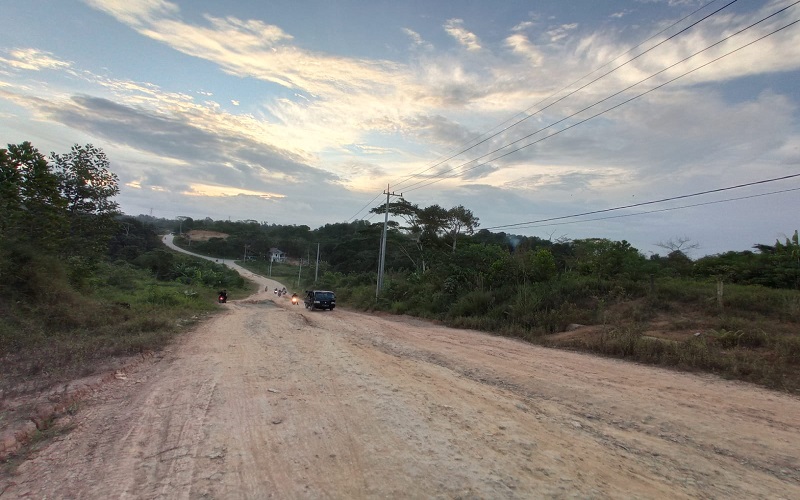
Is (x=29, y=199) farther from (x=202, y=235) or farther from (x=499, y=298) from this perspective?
(x=202, y=235)

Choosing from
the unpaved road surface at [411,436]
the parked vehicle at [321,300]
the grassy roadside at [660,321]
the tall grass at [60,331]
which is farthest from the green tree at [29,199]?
the parked vehicle at [321,300]

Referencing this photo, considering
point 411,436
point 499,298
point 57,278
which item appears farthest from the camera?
point 499,298

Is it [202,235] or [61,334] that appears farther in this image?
[202,235]

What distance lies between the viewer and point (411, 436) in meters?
4.86

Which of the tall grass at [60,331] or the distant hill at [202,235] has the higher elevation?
the distant hill at [202,235]

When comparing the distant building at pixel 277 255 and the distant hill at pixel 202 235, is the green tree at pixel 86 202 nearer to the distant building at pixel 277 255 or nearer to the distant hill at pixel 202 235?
the distant building at pixel 277 255

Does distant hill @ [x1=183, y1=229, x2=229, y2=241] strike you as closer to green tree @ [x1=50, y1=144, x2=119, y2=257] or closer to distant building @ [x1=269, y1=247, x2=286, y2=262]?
distant building @ [x1=269, y1=247, x2=286, y2=262]

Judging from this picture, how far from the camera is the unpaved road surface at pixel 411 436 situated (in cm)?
381

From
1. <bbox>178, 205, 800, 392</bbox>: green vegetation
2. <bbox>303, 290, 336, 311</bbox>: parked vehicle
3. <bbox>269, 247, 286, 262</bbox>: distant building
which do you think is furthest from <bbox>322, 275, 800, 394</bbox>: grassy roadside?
<bbox>269, 247, 286, 262</bbox>: distant building

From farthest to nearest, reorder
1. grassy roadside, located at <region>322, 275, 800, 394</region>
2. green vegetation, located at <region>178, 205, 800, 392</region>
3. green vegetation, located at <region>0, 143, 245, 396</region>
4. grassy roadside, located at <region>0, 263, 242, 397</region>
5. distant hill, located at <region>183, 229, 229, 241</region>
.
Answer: distant hill, located at <region>183, 229, 229, 241</region>
green vegetation, located at <region>178, 205, 800, 392</region>
grassy roadside, located at <region>322, 275, 800, 394</region>
green vegetation, located at <region>0, 143, 245, 396</region>
grassy roadside, located at <region>0, 263, 242, 397</region>

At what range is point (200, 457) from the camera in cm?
425

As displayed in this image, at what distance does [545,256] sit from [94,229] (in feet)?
60.0

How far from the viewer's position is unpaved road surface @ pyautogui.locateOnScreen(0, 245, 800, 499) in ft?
12.5

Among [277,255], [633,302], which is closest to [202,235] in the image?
[277,255]
